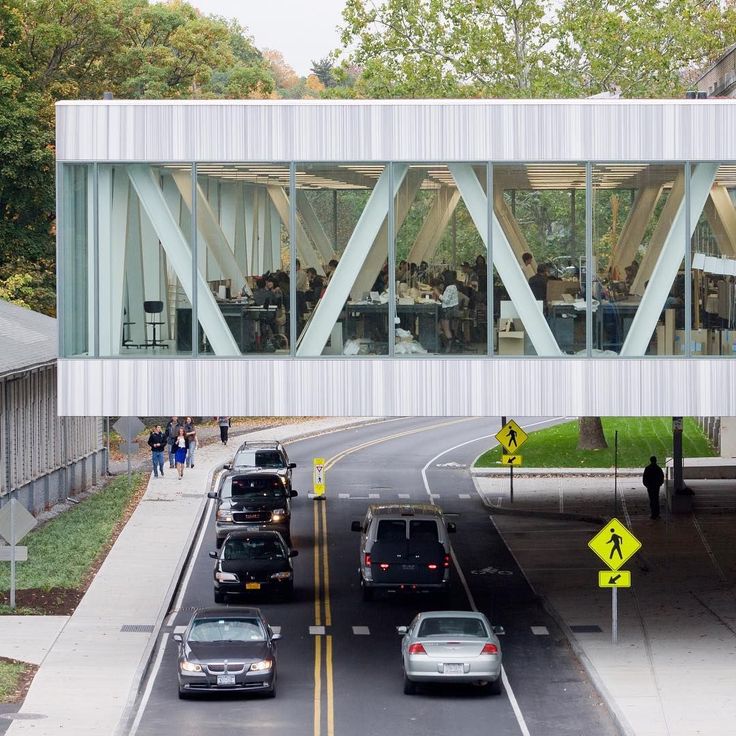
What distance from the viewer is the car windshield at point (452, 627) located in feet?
80.9

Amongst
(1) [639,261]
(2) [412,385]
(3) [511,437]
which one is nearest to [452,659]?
(2) [412,385]

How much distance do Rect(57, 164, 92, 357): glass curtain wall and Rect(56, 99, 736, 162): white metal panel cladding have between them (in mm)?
640

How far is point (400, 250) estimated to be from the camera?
2608 centimetres

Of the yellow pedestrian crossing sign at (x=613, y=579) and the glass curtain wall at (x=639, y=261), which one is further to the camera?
the yellow pedestrian crossing sign at (x=613, y=579)

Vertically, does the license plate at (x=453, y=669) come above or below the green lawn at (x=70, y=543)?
below

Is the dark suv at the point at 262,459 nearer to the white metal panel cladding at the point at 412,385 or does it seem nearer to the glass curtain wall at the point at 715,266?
the white metal panel cladding at the point at 412,385

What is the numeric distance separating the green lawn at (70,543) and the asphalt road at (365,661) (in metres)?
2.55

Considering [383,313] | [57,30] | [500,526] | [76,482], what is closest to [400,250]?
[383,313]

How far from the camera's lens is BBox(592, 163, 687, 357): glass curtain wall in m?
25.9

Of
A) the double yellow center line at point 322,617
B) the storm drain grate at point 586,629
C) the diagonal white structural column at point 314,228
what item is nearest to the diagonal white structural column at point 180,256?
the diagonal white structural column at point 314,228

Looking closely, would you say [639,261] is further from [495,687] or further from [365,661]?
[365,661]

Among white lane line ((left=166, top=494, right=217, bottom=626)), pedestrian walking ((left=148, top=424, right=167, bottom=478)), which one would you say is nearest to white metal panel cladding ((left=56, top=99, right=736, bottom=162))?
white lane line ((left=166, top=494, right=217, bottom=626))

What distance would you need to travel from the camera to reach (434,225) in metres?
25.8

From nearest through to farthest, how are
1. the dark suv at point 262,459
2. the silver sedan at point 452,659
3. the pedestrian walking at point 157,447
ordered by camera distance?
the silver sedan at point 452,659 < the dark suv at point 262,459 < the pedestrian walking at point 157,447
